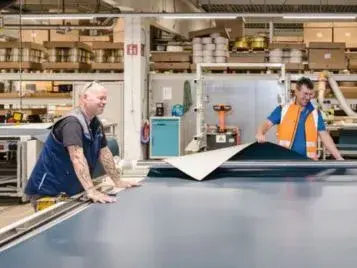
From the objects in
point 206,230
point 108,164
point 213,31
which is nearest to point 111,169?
point 108,164

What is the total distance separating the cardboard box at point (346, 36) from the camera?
13.0 metres

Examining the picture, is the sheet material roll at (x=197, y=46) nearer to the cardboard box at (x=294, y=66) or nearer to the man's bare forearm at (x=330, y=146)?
the cardboard box at (x=294, y=66)

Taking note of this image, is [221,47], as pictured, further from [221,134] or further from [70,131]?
[70,131]

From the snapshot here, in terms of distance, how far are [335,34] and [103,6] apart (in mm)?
6270

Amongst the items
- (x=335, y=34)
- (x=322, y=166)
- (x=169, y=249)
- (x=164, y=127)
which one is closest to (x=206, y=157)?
(x=322, y=166)

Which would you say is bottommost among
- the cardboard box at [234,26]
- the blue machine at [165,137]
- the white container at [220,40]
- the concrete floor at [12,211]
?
the concrete floor at [12,211]

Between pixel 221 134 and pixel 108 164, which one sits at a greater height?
pixel 108 164

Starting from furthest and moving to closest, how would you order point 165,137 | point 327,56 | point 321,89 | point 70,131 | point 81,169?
1. point 327,56
2. point 165,137
3. point 321,89
4. point 70,131
5. point 81,169

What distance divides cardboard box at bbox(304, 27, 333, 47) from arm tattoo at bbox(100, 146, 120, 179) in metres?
9.77

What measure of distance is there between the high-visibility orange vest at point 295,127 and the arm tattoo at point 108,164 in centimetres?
190

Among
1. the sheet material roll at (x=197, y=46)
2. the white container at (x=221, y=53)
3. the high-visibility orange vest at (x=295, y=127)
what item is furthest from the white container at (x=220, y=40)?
the high-visibility orange vest at (x=295, y=127)

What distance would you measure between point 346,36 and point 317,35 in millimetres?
638

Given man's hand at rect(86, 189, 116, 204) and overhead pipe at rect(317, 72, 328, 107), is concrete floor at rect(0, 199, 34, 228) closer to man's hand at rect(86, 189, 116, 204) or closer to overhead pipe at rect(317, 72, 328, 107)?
man's hand at rect(86, 189, 116, 204)

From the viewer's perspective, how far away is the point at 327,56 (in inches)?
464
